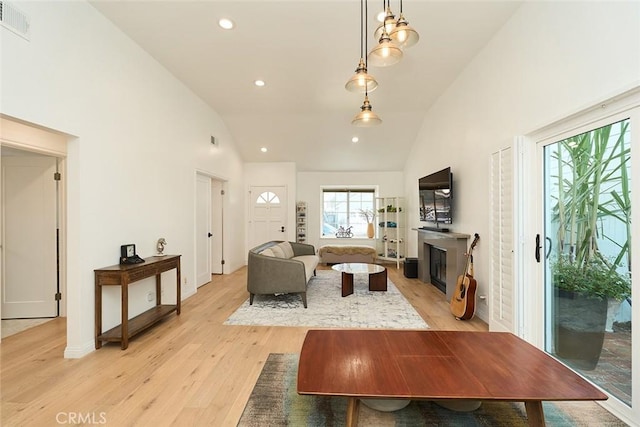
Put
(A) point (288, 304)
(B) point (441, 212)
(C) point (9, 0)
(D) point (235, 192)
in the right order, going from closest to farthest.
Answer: (C) point (9, 0) < (A) point (288, 304) < (B) point (441, 212) < (D) point (235, 192)

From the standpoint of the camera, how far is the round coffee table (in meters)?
4.47

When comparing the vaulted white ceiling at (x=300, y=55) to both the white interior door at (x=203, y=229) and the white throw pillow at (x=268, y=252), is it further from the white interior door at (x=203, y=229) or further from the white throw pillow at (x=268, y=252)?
the white throw pillow at (x=268, y=252)

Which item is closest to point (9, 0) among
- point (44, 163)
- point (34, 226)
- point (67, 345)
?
point (44, 163)

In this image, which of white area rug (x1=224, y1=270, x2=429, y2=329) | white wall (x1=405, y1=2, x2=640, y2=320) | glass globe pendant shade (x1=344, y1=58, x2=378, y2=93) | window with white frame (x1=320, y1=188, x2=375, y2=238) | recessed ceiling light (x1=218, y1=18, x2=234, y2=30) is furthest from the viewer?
window with white frame (x1=320, y1=188, x2=375, y2=238)

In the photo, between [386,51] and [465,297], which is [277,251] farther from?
[386,51]

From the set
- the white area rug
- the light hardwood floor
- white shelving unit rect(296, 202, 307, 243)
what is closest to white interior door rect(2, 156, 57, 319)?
the light hardwood floor

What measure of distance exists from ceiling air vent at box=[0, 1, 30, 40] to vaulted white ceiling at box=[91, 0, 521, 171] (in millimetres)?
807

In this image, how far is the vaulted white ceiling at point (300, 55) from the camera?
109 inches

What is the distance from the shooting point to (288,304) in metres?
4.06

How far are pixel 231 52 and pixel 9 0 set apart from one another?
1902 mm

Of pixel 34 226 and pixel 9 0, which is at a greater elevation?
pixel 9 0

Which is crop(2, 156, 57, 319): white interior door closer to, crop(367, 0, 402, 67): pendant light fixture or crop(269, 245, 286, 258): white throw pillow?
crop(269, 245, 286, 258): white throw pillow

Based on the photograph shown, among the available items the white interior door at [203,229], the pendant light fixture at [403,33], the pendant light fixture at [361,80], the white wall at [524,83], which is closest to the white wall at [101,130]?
the white interior door at [203,229]

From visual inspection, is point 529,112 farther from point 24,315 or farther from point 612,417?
point 24,315
